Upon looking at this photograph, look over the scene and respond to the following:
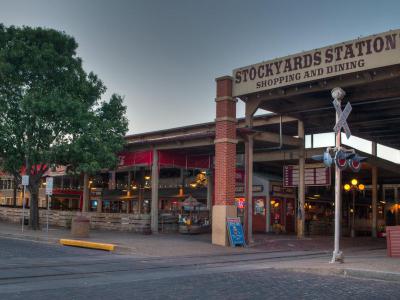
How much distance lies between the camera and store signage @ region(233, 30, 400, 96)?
18.5 metres

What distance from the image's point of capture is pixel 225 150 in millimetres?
21953

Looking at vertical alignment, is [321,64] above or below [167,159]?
above

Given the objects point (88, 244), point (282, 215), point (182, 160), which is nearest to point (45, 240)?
point (88, 244)

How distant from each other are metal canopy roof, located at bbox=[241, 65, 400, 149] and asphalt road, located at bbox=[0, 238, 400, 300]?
8270 millimetres

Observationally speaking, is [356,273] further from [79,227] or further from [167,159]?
[167,159]

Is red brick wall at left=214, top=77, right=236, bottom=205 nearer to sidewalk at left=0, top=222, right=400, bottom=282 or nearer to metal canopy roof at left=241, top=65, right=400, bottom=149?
metal canopy roof at left=241, top=65, right=400, bottom=149

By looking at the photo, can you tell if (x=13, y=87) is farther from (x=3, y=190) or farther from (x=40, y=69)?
(x=3, y=190)

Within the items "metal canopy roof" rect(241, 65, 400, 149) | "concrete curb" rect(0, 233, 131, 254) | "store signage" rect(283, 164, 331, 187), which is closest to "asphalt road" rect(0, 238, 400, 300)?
"concrete curb" rect(0, 233, 131, 254)

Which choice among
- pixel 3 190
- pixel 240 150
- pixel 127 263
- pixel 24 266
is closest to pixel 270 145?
pixel 240 150

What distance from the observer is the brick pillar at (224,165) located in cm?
2194

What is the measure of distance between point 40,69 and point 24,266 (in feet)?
47.3

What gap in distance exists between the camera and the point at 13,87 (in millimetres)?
25906

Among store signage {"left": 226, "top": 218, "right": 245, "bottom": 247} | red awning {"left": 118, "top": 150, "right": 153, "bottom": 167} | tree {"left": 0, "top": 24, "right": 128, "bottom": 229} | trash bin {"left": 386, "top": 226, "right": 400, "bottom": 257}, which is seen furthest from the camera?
red awning {"left": 118, "top": 150, "right": 153, "bottom": 167}

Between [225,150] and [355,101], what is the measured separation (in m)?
6.11
